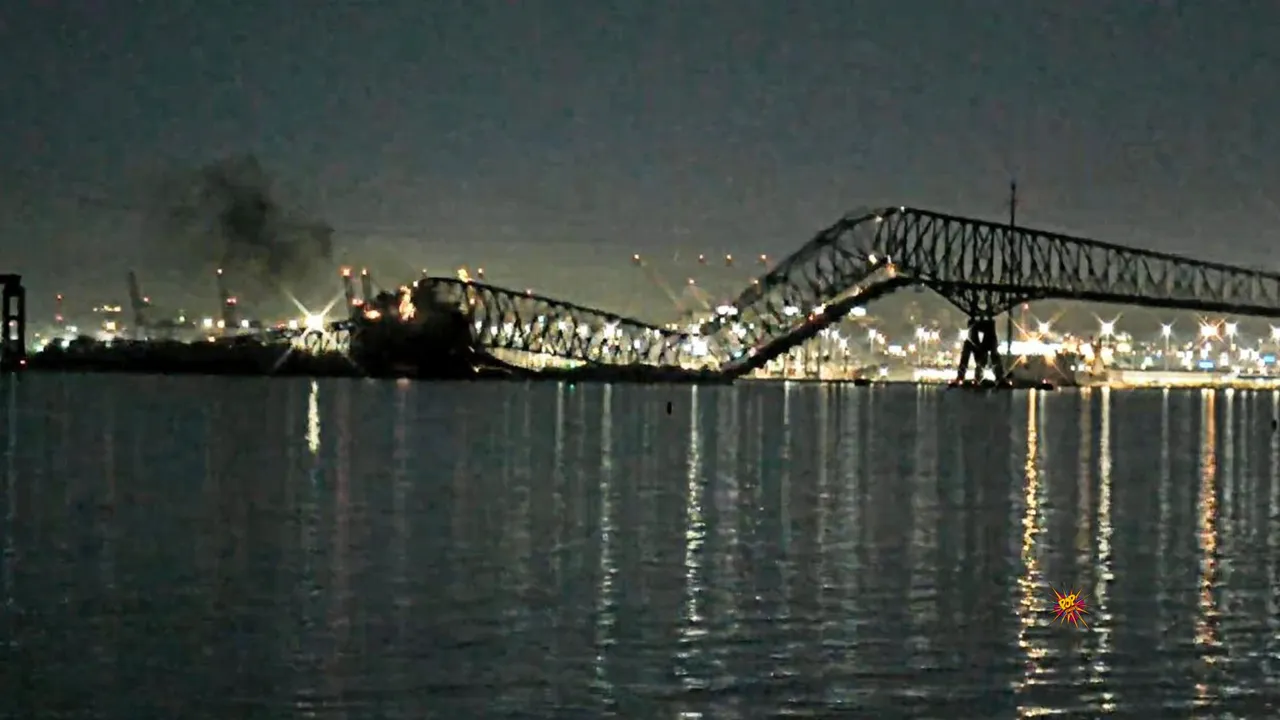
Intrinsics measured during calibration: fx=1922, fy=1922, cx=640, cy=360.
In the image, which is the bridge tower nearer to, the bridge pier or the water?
the bridge pier

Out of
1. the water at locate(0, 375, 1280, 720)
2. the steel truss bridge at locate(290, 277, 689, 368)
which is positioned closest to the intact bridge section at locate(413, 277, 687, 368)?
the steel truss bridge at locate(290, 277, 689, 368)

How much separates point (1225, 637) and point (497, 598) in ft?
28.4

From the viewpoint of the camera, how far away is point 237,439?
60.2 meters

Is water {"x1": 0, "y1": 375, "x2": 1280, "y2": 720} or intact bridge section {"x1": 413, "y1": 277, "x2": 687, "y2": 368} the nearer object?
water {"x1": 0, "y1": 375, "x2": 1280, "y2": 720}

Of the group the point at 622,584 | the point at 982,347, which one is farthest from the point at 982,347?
the point at 622,584

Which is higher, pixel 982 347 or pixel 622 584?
pixel 982 347

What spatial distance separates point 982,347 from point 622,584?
420 feet

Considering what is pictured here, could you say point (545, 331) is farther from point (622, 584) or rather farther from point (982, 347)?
point (622, 584)

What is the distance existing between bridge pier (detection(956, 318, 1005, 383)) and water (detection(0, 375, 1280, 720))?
9304cm

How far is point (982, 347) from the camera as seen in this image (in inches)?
5925

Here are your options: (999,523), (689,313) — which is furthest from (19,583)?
(689,313)

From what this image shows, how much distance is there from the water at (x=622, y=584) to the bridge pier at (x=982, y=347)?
93039mm

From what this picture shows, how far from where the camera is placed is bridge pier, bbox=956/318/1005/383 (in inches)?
5822

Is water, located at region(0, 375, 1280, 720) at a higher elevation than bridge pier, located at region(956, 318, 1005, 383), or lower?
lower
